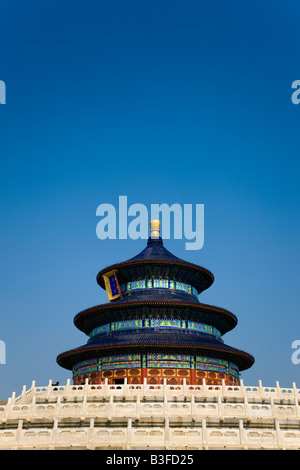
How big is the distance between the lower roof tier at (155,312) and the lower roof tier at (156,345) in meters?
1.38

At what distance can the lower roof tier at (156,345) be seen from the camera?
110ft

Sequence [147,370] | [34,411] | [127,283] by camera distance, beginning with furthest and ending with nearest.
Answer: [127,283]
[147,370]
[34,411]

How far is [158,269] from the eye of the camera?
1624 inches

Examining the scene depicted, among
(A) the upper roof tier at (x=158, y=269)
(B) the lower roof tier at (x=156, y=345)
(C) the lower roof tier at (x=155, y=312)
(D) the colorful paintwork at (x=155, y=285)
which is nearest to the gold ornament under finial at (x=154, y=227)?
(A) the upper roof tier at (x=158, y=269)

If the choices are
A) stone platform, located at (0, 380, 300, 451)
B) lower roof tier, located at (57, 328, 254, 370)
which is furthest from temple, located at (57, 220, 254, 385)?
stone platform, located at (0, 380, 300, 451)

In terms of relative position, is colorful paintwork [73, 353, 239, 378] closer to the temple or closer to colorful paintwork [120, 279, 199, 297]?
the temple

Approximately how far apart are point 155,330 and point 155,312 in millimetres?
1657

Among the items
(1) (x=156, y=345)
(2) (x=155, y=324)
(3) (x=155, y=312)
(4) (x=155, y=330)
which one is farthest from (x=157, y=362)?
(3) (x=155, y=312)

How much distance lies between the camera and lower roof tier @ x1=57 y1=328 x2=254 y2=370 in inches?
1325

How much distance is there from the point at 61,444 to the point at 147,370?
19.1 m

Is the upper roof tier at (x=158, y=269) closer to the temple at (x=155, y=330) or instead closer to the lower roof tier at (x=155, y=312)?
the temple at (x=155, y=330)

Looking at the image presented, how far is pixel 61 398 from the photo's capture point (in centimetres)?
2069
